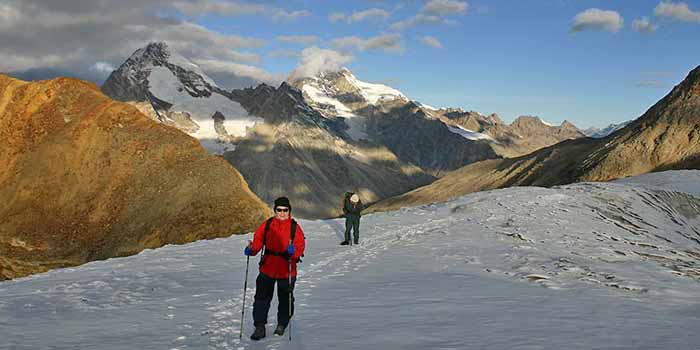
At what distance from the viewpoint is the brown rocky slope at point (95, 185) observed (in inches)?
1764

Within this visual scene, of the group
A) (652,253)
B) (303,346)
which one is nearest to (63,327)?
(303,346)

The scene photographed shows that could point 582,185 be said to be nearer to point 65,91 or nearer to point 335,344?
point 335,344

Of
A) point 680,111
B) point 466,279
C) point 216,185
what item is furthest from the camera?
point 680,111

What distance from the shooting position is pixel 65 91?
66.4 meters

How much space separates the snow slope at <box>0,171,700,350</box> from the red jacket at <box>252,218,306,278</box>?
1.07 meters

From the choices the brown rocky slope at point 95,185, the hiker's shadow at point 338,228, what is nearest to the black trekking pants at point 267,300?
the hiker's shadow at point 338,228

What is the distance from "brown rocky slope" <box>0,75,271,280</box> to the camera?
44.8 meters

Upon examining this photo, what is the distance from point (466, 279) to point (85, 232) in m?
43.7

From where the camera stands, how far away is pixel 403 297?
1159 cm

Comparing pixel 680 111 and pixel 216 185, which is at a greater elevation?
pixel 680 111

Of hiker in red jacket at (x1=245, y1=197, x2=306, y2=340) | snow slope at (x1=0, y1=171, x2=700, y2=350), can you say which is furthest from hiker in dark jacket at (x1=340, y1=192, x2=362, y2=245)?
hiker in red jacket at (x1=245, y1=197, x2=306, y2=340)

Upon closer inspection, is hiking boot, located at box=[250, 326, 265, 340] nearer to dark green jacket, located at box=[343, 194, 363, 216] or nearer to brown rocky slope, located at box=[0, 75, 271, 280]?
dark green jacket, located at box=[343, 194, 363, 216]

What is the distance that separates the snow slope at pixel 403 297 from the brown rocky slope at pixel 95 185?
2201 cm

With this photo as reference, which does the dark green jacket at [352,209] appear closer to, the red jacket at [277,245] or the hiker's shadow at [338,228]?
the hiker's shadow at [338,228]
